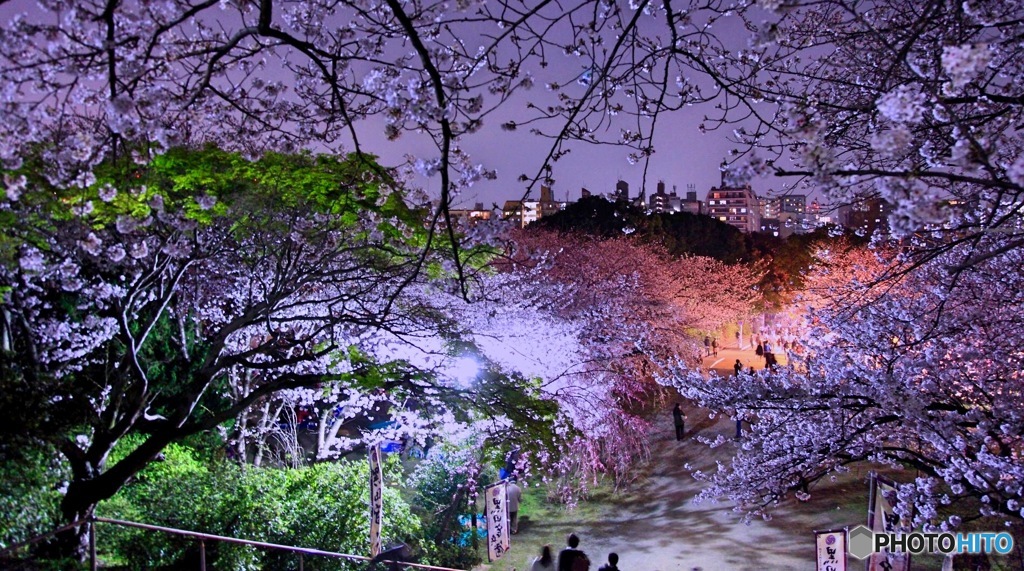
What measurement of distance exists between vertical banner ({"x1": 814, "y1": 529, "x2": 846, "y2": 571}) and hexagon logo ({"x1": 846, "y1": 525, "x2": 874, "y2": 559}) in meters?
0.19

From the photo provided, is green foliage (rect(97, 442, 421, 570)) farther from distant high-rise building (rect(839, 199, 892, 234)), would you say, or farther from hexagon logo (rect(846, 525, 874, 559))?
distant high-rise building (rect(839, 199, 892, 234))

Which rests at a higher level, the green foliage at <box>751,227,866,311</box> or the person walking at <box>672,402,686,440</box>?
the green foliage at <box>751,227,866,311</box>

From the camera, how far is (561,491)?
14.8 metres

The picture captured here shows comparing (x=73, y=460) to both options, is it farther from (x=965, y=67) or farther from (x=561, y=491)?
(x=561, y=491)

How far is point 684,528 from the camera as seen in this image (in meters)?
13.0

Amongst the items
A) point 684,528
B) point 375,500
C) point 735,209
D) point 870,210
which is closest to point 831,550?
point 870,210

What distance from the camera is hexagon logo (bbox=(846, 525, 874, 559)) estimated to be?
337 inches

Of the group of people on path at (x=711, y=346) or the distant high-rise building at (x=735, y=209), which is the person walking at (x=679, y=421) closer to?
the group of people on path at (x=711, y=346)

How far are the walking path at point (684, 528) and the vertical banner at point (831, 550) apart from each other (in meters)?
2.20

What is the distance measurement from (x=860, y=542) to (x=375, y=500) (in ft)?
21.4

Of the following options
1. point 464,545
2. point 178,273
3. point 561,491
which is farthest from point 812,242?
point 178,273

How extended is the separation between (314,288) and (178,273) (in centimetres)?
331

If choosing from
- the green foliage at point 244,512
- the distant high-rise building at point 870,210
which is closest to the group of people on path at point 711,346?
the distant high-rise building at point 870,210
